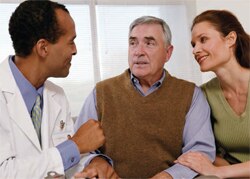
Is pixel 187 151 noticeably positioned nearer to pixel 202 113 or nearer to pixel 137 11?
pixel 202 113

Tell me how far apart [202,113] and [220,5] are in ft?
5.27

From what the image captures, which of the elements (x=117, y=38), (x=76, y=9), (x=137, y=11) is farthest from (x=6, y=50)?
(x=137, y=11)

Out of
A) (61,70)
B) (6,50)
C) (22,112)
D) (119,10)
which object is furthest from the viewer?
(119,10)

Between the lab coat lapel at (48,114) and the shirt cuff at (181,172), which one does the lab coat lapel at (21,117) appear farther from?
the shirt cuff at (181,172)

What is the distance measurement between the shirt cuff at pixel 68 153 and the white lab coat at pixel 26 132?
0.05ft

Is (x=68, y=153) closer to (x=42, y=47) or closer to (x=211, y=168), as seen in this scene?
(x=42, y=47)

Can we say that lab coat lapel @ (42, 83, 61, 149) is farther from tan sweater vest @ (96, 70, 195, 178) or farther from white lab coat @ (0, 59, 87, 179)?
tan sweater vest @ (96, 70, 195, 178)

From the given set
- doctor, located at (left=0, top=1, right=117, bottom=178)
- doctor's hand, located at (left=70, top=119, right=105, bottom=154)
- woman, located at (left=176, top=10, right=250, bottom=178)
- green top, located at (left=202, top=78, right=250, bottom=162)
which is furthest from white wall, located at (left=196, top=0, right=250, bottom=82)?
doctor's hand, located at (left=70, top=119, right=105, bottom=154)

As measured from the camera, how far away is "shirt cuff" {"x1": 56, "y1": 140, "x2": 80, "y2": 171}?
3.69ft

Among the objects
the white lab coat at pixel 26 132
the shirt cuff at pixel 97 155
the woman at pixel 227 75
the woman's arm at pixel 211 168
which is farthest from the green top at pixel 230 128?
the white lab coat at pixel 26 132

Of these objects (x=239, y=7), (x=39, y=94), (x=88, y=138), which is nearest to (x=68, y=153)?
(x=88, y=138)

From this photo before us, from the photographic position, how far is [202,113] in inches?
56.8

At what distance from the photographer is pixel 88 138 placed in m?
1.21

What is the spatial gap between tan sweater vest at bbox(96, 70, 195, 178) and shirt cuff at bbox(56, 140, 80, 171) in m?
0.32
